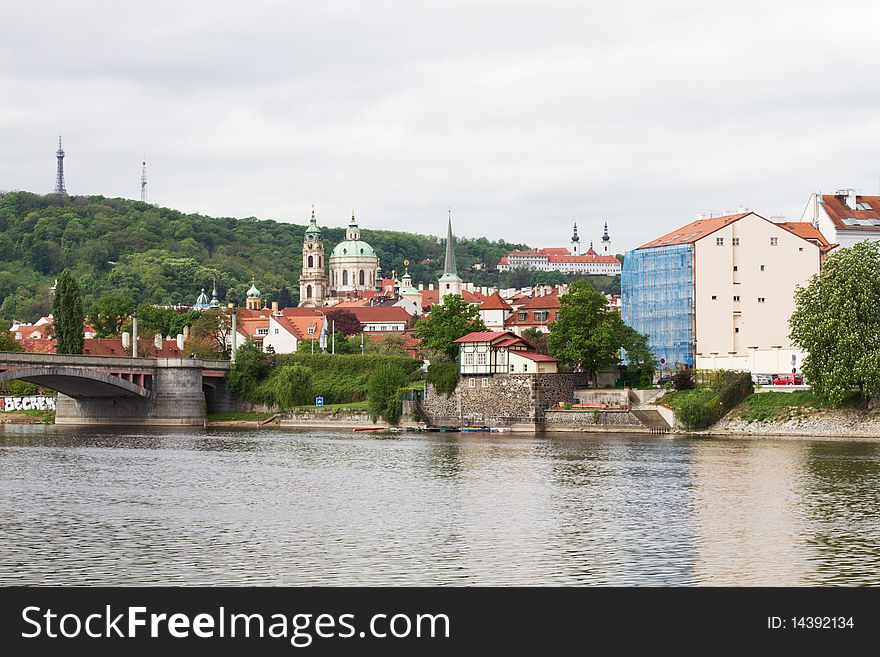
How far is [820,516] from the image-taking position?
36.1m

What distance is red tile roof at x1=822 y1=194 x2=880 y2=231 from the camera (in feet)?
311

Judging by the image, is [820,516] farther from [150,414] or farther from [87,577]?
[150,414]

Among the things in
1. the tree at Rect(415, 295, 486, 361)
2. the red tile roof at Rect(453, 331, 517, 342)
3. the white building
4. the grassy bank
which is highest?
the white building

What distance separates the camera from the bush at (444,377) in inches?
3401

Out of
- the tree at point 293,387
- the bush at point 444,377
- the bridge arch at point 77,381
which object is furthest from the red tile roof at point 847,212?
the bridge arch at point 77,381

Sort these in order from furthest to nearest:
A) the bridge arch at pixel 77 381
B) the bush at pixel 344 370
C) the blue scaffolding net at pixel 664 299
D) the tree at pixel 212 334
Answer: the tree at pixel 212 334
the bush at pixel 344 370
the blue scaffolding net at pixel 664 299
the bridge arch at pixel 77 381

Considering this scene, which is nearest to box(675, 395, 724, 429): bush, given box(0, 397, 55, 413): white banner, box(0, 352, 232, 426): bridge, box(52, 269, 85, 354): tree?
box(0, 352, 232, 426): bridge

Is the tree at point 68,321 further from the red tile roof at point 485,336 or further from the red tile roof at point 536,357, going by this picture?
the red tile roof at point 536,357

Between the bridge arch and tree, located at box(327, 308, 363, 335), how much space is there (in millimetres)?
52416

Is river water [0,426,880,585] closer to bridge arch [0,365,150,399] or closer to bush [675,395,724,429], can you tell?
bush [675,395,724,429]

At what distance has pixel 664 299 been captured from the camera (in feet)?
308

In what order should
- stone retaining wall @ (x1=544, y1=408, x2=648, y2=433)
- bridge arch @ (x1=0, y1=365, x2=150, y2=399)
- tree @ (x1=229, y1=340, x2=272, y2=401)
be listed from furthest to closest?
tree @ (x1=229, y1=340, x2=272, y2=401)
bridge arch @ (x1=0, y1=365, x2=150, y2=399)
stone retaining wall @ (x1=544, y1=408, x2=648, y2=433)

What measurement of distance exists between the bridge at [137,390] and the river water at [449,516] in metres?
22.5

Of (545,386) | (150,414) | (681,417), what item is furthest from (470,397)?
(150,414)
